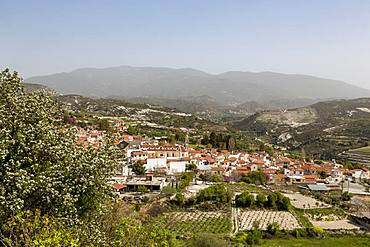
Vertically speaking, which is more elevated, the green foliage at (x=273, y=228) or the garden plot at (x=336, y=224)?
the green foliage at (x=273, y=228)

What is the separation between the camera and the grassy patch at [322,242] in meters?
31.1

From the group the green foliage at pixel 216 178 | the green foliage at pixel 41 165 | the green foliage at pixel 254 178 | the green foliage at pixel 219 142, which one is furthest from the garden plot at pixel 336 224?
the green foliage at pixel 219 142

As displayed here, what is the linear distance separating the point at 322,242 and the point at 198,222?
31.9ft

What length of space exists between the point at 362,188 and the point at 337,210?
1647cm

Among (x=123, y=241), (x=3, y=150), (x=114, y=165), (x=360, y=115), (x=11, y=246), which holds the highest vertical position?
(x=3, y=150)

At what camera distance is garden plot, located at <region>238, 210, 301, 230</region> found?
114 ft

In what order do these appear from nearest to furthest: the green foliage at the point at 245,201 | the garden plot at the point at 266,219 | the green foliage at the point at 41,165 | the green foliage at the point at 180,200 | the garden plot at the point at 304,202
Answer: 1. the green foliage at the point at 41,165
2. the garden plot at the point at 266,219
3. the green foliage at the point at 180,200
4. the green foliage at the point at 245,201
5. the garden plot at the point at 304,202

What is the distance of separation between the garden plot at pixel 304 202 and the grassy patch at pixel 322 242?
8.87 metres

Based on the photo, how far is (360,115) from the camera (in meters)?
164

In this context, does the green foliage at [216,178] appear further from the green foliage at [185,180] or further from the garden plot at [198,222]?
the garden plot at [198,222]

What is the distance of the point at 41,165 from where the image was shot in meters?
9.50

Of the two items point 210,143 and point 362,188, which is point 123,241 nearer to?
point 362,188

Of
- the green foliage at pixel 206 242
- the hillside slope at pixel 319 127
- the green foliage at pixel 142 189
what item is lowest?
the hillside slope at pixel 319 127

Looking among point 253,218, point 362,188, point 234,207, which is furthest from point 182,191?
point 362,188
